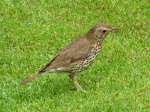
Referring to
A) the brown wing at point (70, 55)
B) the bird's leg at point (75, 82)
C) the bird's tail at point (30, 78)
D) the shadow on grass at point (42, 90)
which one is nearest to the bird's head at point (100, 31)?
the brown wing at point (70, 55)

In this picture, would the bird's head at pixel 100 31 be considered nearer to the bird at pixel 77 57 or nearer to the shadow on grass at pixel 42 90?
the bird at pixel 77 57

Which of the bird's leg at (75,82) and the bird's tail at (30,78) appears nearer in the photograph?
the bird's tail at (30,78)

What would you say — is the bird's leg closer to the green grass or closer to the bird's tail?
the green grass

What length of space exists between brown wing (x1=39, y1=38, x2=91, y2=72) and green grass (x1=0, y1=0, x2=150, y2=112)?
1.85 feet

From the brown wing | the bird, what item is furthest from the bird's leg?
the brown wing

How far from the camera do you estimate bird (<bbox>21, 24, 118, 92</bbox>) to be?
477 inches

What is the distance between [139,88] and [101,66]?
5.33ft

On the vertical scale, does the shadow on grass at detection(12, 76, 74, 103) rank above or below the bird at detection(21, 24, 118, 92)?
below

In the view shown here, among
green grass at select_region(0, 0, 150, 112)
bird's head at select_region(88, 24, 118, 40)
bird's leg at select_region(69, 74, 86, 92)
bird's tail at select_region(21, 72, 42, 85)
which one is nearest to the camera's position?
green grass at select_region(0, 0, 150, 112)

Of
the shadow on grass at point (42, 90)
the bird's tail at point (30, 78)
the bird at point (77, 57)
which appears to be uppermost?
the bird at point (77, 57)

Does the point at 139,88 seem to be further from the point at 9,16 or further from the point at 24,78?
the point at 9,16

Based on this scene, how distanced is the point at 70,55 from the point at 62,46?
267cm

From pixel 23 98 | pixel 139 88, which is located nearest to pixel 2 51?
pixel 23 98

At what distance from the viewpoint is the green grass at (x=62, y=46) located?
38.4 feet
